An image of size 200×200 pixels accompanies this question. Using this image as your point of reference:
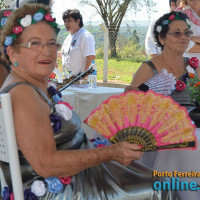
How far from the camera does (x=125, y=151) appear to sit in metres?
1.62

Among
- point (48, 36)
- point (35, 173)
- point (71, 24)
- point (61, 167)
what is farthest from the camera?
point (71, 24)

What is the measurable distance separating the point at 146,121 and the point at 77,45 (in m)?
3.88

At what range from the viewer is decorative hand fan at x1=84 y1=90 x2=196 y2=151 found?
160 cm

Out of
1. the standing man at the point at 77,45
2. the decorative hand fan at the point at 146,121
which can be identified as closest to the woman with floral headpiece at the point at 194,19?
the standing man at the point at 77,45

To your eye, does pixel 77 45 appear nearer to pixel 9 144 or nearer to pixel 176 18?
pixel 176 18

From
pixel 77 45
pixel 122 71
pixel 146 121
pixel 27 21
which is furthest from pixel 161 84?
pixel 122 71

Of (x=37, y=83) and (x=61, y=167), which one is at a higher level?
(x=37, y=83)

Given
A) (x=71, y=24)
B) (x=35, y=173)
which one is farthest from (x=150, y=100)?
(x=71, y=24)

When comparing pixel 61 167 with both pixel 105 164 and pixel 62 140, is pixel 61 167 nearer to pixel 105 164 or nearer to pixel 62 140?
pixel 62 140

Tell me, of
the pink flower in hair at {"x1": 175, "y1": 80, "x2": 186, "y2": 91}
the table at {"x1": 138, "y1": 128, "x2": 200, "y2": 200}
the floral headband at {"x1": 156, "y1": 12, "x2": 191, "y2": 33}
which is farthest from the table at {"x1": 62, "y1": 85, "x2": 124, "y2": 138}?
the table at {"x1": 138, "y1": 128, "x2": 200, "y2": 200}

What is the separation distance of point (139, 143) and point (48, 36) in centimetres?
74

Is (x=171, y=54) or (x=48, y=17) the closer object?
(x=48, y=17)

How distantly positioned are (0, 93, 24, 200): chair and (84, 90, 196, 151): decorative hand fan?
0.45 m

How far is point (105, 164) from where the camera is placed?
1.80 m
